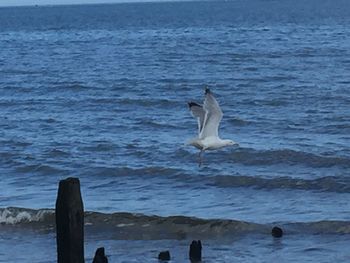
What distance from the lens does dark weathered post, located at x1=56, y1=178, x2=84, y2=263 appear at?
32.4 ft

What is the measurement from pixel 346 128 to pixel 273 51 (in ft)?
95.3

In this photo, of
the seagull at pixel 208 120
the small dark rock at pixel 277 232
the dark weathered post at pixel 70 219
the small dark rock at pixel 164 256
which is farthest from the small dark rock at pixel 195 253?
the dark weathered post at pixel 70 219

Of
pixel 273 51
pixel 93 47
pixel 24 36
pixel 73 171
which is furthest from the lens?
pixel 24 36

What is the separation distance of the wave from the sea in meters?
0.03

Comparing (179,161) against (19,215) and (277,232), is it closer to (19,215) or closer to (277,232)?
(19,215)

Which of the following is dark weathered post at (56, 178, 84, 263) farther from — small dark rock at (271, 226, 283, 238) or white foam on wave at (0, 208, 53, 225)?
white foam on wave at (0, 208, 53, 225)

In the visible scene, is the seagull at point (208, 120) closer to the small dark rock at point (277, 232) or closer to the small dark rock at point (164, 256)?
the small dark rock at point (164, 256)

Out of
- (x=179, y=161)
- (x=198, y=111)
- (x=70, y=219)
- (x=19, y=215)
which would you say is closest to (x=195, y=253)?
(x=198, y=111)

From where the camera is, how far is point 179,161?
74.2ft

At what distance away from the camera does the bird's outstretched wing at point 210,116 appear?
45.4 feet

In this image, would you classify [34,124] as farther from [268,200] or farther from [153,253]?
[153,253]

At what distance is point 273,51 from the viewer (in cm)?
5472

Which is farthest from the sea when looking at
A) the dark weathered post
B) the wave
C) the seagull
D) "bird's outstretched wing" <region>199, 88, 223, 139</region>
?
the dark weathered post

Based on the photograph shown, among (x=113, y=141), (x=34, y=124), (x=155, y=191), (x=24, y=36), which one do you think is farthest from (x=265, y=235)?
(x=24, y=36)
